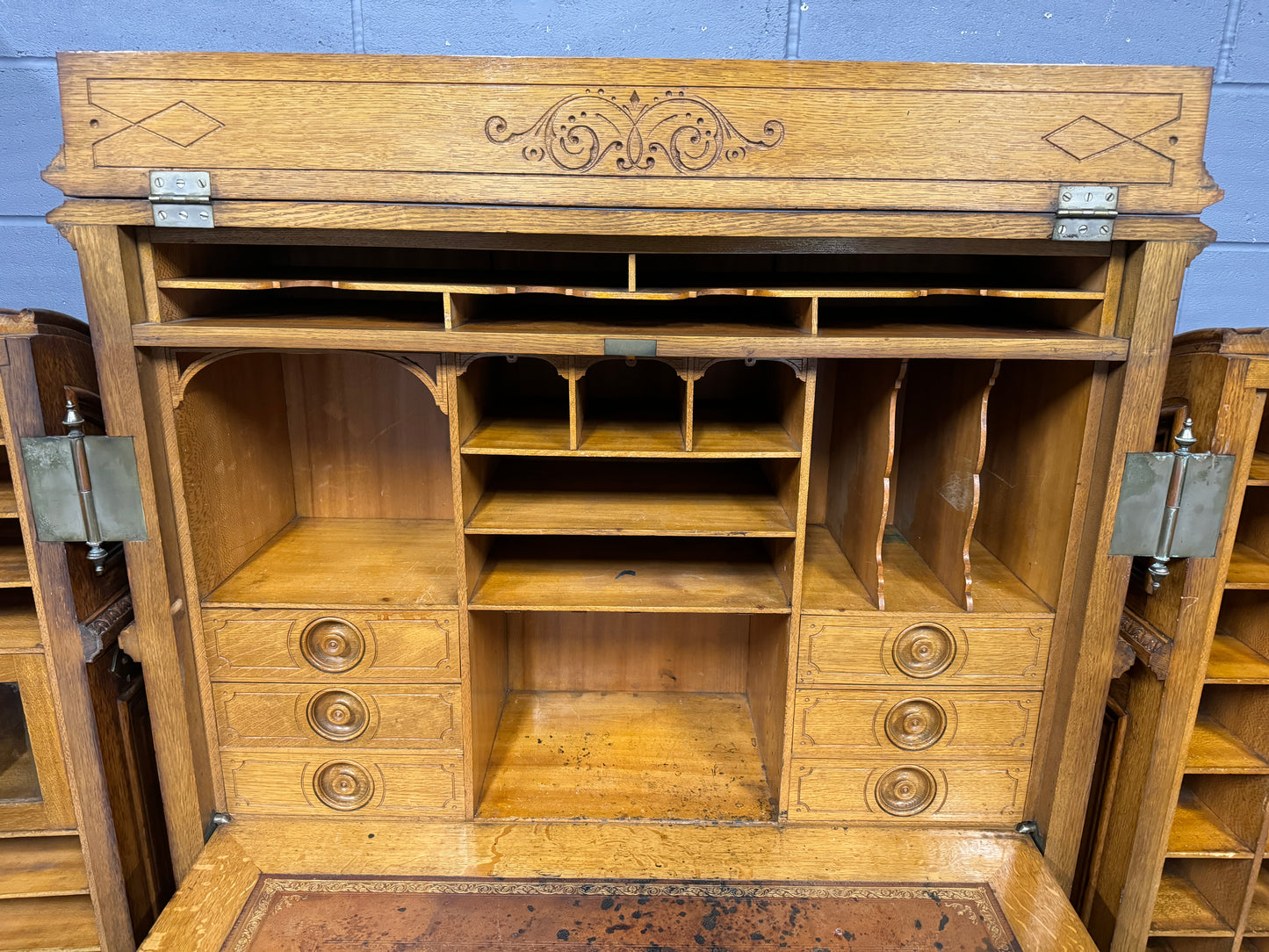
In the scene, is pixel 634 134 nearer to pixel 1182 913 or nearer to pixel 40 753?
pixel 40 753

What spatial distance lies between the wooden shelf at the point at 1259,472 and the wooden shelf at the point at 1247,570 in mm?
203

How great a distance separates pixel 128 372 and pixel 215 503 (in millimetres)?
409

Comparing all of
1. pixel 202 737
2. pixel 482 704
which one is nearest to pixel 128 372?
pixel 202 737

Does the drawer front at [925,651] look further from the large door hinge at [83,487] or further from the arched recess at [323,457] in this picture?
the large door hinge at [83,487]

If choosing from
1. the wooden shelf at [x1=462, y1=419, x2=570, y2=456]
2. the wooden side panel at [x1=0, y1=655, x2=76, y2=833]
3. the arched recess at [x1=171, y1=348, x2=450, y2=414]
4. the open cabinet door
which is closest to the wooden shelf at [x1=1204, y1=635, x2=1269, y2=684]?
the open cabinet door

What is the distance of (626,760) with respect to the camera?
209 centimetres

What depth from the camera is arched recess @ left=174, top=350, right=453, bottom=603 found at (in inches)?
74.2

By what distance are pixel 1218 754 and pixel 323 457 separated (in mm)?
2549

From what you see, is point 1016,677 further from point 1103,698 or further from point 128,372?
point 128,372

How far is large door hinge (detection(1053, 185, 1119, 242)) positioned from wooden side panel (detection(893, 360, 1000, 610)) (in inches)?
11.4

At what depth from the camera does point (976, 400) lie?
168 centimetres

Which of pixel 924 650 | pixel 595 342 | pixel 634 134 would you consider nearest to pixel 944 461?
pixel 924 650

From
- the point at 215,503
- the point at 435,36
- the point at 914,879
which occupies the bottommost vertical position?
the point at 914,879

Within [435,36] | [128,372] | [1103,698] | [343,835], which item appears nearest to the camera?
[128,372]
